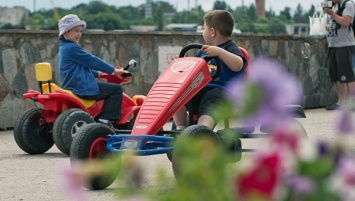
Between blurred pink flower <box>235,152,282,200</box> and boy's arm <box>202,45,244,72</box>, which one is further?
boy's arm <box>202,45,244,72</box>

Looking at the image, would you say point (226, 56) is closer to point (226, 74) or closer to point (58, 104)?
point (226, 74)

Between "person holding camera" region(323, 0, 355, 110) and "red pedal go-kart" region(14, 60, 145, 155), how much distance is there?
15.8 feet

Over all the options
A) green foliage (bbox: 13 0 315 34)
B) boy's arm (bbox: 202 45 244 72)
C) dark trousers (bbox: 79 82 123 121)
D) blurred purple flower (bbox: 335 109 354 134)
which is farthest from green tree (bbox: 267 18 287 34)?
blurred purple flower (bbox: 335 109 354 134)

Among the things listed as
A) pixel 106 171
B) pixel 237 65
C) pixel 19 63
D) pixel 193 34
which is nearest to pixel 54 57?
pixel 19 63

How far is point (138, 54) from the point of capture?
12.7 m

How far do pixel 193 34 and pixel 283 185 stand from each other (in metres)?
11.8

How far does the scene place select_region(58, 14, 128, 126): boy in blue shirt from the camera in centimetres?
837

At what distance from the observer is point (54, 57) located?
11648 mm

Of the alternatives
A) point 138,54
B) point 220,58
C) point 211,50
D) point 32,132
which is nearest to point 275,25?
point 138,54

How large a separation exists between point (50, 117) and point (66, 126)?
42 centimetres

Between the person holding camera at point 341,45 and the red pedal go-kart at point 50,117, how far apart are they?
15.8 feet

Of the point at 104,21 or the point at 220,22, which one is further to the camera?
the point at 104,21

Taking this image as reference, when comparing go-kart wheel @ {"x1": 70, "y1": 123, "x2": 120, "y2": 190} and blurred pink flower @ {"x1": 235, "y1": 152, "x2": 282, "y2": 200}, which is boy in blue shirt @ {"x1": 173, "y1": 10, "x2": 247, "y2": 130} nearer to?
go-kart wheel @ {"x1": 70, "y1": 123, "x2": 120, "y2": 190}

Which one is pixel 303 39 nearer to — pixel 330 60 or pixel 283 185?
pixel 330 60
